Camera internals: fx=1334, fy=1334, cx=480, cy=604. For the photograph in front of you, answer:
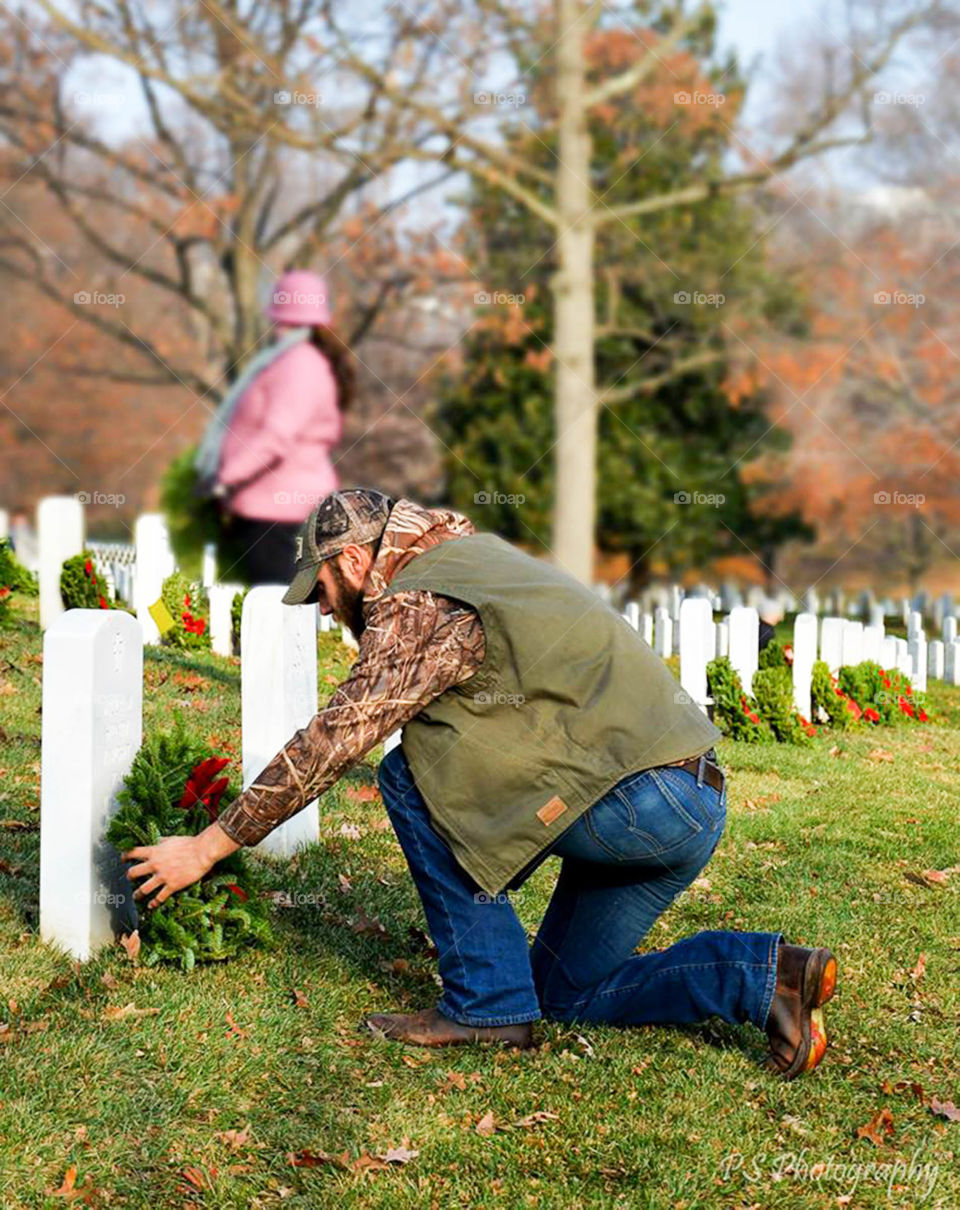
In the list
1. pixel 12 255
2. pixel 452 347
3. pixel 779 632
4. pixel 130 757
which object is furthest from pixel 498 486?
pixel 779 632

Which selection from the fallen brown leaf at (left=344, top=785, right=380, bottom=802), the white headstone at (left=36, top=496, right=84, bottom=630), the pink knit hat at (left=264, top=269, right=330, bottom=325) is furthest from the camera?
the white headstone at (left=36, top=496, right=84, bottom=630)

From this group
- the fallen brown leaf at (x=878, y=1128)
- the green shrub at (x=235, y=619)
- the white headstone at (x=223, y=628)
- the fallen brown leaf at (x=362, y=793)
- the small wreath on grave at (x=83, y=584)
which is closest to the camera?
the fallen brown leaf at (x=878, y=1128)

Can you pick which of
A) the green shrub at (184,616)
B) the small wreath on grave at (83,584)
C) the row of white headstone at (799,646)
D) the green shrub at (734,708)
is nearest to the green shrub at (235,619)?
the green shrub at (184,616)

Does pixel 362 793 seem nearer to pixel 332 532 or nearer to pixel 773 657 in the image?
pixel 332 532

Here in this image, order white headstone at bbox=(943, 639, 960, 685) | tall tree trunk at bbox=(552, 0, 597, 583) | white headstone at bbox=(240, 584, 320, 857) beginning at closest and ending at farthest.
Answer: tall tree trunk at bbox=(552, 0, 597, 583) < white headstone at bbox=(240, 584, 320, 857) < white headstone at bbox=(943, 639, 960, 685)

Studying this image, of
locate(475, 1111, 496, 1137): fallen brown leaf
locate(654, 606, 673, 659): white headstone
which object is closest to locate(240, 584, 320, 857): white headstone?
locate(475, 1111, 496, 1137): fallen brown leaf

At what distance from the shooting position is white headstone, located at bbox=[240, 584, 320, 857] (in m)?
4.52

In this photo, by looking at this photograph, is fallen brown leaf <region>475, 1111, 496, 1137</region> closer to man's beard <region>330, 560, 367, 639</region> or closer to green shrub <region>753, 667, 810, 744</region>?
man's beard <region>330, 560, 367, 639</region>

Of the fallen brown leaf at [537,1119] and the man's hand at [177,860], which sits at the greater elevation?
the man's hand at [177,860]

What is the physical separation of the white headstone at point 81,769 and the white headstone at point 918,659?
9.35 metres

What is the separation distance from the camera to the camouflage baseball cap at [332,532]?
9.75 feet

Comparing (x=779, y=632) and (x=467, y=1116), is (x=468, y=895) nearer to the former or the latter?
(x=467, y=1116)

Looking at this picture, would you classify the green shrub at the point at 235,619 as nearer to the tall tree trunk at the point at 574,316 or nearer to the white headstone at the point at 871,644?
the white headstone at the point at 871,644

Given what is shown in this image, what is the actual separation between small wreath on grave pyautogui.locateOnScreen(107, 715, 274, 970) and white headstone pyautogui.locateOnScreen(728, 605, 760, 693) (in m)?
5.05
